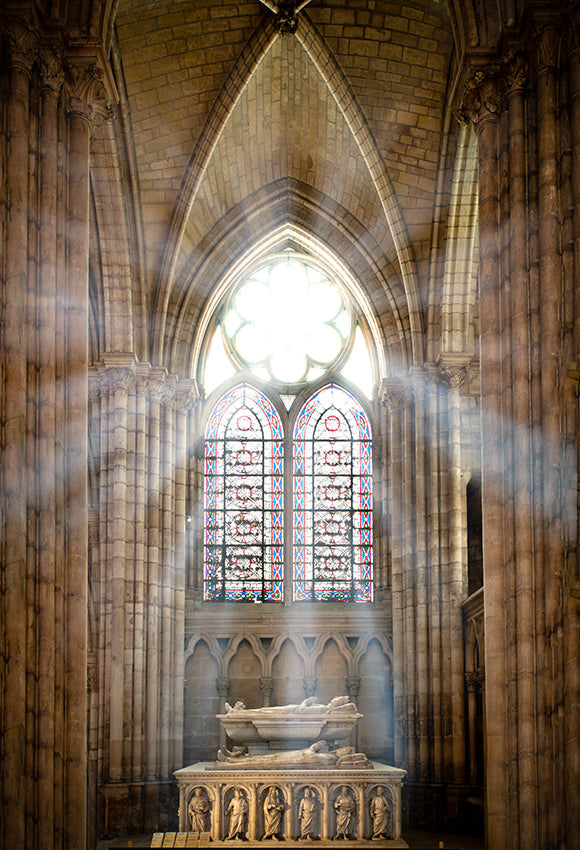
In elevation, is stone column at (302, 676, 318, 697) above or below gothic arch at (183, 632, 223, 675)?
below

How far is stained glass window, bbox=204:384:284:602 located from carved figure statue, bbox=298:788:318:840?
300 inches

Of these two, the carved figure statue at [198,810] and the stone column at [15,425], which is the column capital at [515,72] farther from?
the carved figure statue at [198,810]

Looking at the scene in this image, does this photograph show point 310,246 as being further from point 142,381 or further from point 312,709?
point 312,709

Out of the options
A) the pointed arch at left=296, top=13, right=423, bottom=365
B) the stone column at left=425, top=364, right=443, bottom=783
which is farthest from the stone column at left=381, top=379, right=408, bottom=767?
the pointed arch at left=296, top=13, right=423, bottom=365

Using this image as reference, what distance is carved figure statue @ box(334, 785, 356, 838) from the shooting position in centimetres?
1490

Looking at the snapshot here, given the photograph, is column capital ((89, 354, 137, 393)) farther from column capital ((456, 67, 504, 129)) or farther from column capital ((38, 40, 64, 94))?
column capital ((456, 67, 504, 129))

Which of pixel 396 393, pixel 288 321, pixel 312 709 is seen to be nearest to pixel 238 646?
pixel 396 393

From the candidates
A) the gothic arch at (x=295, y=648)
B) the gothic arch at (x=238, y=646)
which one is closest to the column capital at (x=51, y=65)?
the gothic arch at (x=238, y=646)

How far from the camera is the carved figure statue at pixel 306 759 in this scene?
49.4ft

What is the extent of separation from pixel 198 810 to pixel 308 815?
4.28ft

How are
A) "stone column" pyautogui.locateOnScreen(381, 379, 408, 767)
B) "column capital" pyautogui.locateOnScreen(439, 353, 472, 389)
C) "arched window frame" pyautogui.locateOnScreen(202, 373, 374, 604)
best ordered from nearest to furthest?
"column capital" pyautogui.locateOnScreen(439, 353, 472, 389) < "stone column" pyautogui.locateOnScreen(381, 379, 408, 767) < "arched window frame" pyautogui.locateOnScreen(202, 373, 374, 604)

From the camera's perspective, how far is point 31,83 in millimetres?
12352

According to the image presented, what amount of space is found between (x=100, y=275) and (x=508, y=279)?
8.61 meters

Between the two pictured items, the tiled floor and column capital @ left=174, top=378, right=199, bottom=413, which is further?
column capital @ left=174, top=378, right=199, bottom=413
